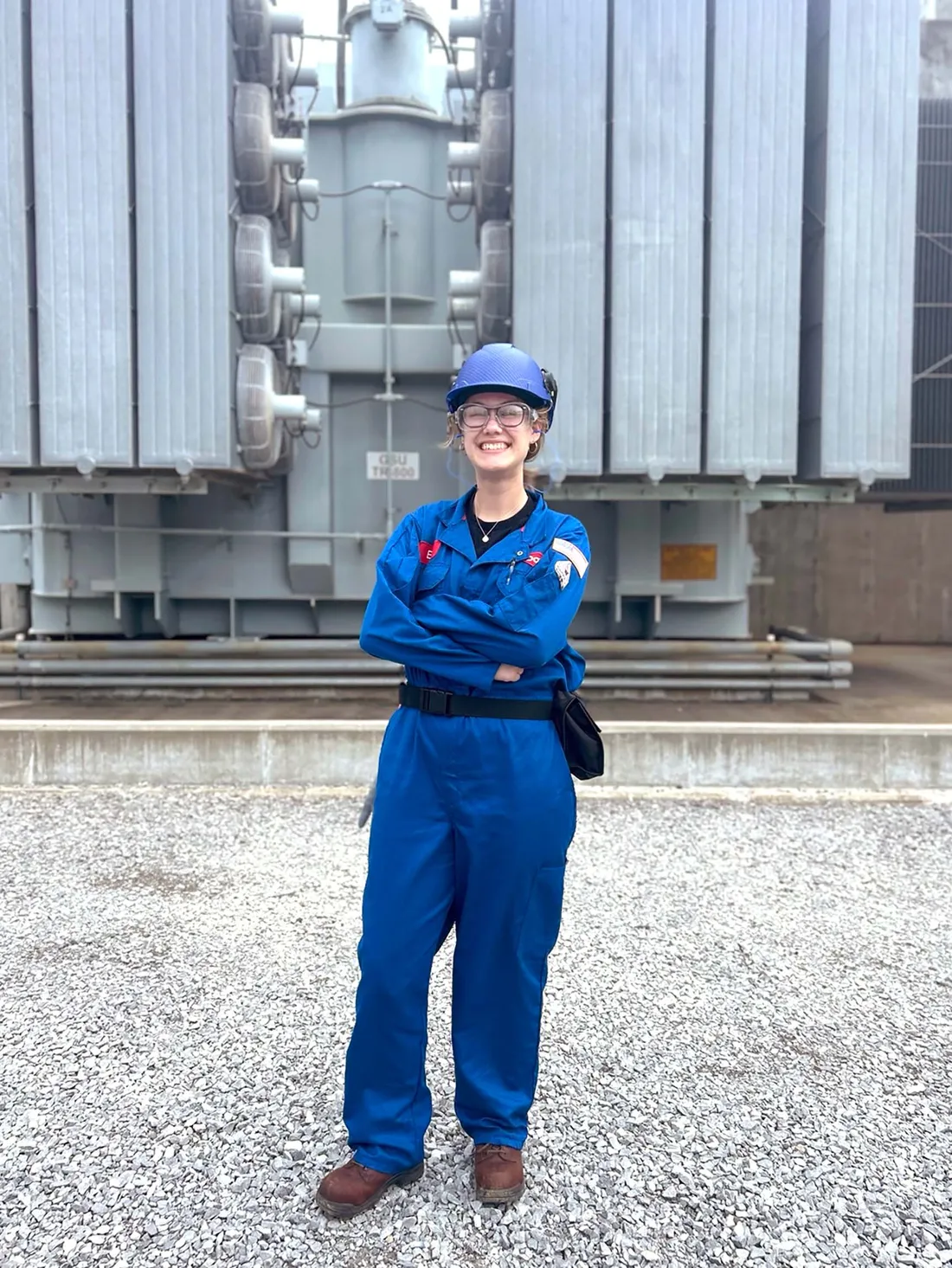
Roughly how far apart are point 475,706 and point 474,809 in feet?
0.72

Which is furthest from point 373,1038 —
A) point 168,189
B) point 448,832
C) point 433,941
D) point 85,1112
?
point 168,189

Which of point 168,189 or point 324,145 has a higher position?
point 324,145

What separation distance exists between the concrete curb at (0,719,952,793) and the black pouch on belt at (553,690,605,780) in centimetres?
355

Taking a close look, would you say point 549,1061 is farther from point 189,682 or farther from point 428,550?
point 189,682

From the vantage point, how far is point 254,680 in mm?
7426

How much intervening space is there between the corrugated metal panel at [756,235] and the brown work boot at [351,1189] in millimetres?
5265

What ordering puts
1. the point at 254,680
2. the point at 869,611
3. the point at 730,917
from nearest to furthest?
1. the point at 730,917
2. the point at 254,680
3. the point at 869,611

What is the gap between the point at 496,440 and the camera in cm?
212

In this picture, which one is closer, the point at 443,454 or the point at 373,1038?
the point at 373,1038

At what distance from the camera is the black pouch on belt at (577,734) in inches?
84.2

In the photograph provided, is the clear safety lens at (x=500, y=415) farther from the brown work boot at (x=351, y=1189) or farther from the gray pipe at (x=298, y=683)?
the gray pipe at (x=298, y=683)

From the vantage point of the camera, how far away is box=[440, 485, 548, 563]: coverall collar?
6.98ft

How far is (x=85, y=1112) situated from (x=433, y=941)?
1.16 meters

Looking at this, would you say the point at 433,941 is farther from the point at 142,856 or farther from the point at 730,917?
the point at 142,856
